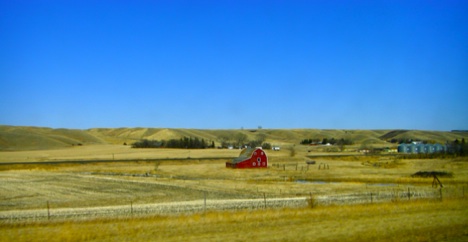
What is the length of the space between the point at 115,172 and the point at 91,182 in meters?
15.1

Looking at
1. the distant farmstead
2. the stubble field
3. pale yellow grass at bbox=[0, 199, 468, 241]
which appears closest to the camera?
pale yellow grass at bbox=[0, 199, 468, 241]

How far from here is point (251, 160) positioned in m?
71.9

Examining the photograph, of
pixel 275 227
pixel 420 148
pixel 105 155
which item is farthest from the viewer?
pixel 420 148

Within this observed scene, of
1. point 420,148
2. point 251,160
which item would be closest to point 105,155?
point 251,160

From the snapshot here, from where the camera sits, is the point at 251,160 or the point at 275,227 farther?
the point at 251,160

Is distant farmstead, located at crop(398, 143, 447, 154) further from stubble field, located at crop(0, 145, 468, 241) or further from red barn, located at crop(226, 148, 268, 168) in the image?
stubble field, located at crop(0, 145, 468, 241)

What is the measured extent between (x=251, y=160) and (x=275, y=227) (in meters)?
52.7

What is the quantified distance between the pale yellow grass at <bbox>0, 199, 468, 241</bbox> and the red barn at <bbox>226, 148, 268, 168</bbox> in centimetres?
4669

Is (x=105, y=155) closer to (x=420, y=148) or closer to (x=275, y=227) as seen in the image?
(x=420, y=148)

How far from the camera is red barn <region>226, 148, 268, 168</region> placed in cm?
7094

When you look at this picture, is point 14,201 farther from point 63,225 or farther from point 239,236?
point 239,236

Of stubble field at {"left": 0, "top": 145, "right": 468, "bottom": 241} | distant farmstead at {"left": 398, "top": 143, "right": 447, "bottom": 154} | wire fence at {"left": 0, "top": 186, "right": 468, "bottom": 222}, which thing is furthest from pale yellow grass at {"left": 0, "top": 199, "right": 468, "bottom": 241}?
distant farmstead at {"left": 398, "top": 143, "right": 447, "bottom": 154}

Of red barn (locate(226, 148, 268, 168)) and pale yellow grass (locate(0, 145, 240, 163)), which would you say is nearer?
red barn (locate(226, 148, 268, 168))

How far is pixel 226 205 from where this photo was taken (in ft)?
91.5
